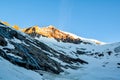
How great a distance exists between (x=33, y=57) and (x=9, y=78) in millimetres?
25926

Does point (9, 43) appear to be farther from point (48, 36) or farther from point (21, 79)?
point (48, 36)

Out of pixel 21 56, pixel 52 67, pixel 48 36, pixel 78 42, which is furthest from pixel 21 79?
pixel 78 42

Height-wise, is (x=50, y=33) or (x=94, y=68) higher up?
(x=50, y=33)

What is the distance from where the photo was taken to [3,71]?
2695 cm

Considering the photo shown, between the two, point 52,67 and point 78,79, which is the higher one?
point 52,67

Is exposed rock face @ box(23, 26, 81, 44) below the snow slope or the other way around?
the other way around

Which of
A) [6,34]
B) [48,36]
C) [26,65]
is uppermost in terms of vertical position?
[48,36]

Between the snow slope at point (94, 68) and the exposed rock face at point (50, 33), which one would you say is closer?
the snow slope at point (94, 68)

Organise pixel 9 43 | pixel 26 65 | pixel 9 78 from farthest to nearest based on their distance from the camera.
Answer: pixel 9 43, pixel 26 65, pixel 9 78

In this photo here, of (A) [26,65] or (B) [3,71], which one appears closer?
(B) [3,71]

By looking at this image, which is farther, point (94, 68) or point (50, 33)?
point (50, 33)

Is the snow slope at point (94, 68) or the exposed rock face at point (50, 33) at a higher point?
the exposed rock face at point (50, 33)

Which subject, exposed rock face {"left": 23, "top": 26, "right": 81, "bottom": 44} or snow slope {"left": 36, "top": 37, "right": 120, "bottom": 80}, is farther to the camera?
exposed rock face {"left": 23, "top": 26, "right": 81, "bottom": 44}

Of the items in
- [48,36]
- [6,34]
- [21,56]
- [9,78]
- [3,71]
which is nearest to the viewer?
[9,78]
